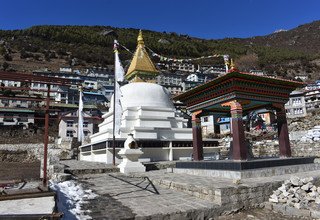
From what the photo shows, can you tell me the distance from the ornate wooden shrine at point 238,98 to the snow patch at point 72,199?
21.0 feet

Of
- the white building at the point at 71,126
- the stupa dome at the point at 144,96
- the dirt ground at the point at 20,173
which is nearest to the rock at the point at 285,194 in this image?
the stupa dome at the point at 144,96

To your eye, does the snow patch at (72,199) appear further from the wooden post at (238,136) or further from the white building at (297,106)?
the white building at (297,106)

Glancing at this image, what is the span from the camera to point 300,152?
24703 mm

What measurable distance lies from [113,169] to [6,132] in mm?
45299

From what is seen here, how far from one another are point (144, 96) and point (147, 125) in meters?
3.52

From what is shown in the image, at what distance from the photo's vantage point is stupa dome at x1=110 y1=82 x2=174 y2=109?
25281mm

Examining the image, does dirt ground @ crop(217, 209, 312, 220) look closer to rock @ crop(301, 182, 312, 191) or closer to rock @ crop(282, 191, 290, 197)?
rock @ crop(282, 191, 290, 197)

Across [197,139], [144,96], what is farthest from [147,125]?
[197,139]

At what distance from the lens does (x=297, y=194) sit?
8.34 meters

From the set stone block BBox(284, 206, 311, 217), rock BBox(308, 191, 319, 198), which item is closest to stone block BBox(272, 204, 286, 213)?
stone block BBox(284, 206, 311, 217)

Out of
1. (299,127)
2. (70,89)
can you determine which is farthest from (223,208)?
(70,89)

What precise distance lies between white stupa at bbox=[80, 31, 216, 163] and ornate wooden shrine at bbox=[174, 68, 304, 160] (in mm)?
6709

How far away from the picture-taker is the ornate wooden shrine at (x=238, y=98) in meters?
12.3

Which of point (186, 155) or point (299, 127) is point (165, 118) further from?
point (299, 127)
